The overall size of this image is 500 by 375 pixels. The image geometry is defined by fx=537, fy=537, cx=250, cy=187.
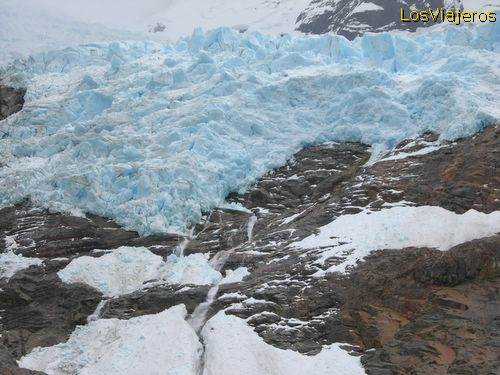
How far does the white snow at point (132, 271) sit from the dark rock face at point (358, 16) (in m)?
53.6

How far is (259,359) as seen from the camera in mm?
13977

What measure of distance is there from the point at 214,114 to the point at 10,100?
46.7 feet

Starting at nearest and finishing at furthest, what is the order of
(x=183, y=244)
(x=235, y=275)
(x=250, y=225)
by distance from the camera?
1. (x=235, y=275)
2. (x=183, y=244)
3. (x=250, y=225)

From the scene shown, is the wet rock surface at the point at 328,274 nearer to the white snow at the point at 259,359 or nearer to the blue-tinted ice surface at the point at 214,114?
the white snow at the point at 259,359

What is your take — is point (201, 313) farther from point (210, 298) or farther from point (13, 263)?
point (13, 263)

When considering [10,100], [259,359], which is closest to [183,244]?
[259,359]

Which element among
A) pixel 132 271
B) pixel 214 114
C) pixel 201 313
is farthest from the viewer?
pixel 214 114

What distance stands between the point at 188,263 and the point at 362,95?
37.6 ft

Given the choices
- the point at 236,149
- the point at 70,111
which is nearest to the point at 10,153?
the point at 70,111

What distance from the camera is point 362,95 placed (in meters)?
24.4

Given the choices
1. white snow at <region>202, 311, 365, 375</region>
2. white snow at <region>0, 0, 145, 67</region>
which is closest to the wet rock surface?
white snow at <region>202, 311, 365, 375</region>

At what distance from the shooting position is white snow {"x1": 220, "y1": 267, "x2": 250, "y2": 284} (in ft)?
57.7

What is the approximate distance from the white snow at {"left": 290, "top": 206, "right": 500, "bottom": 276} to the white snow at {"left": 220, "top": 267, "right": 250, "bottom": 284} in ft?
6.06

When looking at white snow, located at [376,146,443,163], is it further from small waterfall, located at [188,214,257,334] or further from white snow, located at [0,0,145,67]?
white snow, located at [0,0,145,67]
